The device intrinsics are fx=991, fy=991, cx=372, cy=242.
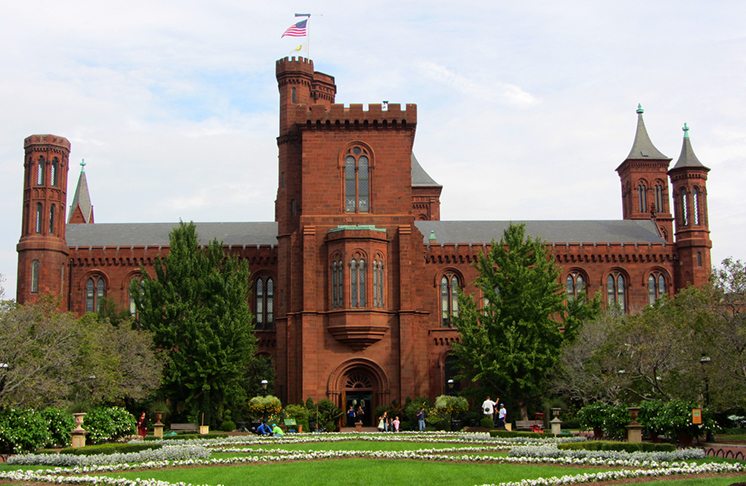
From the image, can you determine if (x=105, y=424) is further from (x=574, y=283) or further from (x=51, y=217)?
(x=574, y=283)

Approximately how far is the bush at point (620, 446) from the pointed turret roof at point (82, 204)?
68.7 metres

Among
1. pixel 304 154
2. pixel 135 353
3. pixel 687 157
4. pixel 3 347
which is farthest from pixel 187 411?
pixel 687 157

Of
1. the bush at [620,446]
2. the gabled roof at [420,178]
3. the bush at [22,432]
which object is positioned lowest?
the bush at [620,446]

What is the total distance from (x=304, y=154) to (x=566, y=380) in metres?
20.3

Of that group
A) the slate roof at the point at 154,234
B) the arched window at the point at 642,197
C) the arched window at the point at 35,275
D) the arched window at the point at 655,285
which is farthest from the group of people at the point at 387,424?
the arched window at the point at 642,197

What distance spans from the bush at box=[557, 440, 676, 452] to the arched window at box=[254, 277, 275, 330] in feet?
123

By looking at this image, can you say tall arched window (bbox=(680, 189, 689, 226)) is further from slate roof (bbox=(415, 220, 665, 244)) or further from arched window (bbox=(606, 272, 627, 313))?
arched window (bbox=(606, 272, 627, 313))

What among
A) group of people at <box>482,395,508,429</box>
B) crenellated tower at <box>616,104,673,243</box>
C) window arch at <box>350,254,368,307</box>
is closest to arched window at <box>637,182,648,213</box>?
crenellated tower at <box>616,104,673,243</box>

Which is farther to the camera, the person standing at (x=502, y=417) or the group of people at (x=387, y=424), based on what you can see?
the group of people at (x=387, y=424)

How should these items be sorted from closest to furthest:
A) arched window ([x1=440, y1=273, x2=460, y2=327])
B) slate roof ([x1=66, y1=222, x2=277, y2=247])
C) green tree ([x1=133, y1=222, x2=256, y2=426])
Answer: green tree ([x1=133, y1=222, x2=256, y2=426]) < arched window ([x1=440, y1=273, x2=460, y2=327]) < slate roof ([x1=66, y1=222, x2=277, y2=247])

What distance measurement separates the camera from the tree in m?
51.6

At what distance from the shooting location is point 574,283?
6975cm

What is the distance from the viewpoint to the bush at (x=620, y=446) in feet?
94.2

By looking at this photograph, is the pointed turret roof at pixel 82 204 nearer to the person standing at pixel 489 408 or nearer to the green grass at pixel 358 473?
the person standing at pixel 489 408
